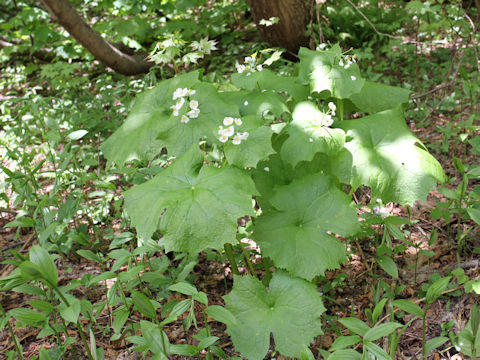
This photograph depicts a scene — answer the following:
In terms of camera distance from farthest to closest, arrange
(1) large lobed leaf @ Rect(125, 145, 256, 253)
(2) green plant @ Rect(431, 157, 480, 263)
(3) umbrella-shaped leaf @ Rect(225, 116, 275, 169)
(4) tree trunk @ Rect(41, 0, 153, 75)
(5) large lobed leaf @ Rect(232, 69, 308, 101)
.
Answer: (4) tree trunk @ Rect(41, 0, 153, 75), (5) large lobed leaf @ Rect(232, 69, 308, 101), (2) green plant @ Rect(431, 157, 480, 263), (3) umbrella-shaped leaf @ Rect(225, 116, 275, 169), (1) large lobed leaf @ Rect(125, 145, 256, 253)

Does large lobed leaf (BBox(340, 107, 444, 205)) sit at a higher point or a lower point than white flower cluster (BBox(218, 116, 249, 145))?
lower

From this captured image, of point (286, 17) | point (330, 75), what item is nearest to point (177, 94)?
point (330, 75)

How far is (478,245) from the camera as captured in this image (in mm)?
2285

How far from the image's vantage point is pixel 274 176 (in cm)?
205

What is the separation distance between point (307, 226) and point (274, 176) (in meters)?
0.34

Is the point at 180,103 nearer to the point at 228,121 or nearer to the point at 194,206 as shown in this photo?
the point at 228,121

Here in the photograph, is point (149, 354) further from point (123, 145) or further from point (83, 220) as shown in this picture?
point (83, 220)

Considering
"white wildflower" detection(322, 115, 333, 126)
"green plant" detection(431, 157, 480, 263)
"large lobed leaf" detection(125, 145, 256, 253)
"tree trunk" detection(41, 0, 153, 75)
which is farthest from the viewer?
"tree trunk" detection(41, 0, 153, 75)

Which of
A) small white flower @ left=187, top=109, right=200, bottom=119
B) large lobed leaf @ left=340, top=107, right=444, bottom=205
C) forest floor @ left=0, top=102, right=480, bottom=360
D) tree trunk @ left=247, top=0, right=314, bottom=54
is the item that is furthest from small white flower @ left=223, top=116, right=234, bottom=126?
tree trunk @ left=247, top=0, right=314, bottom=54

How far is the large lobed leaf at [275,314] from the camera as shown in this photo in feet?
5.32

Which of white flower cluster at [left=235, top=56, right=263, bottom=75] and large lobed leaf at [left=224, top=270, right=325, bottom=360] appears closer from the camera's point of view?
large lobed leaf at [left=224, top=270, right=325, bottom=360]

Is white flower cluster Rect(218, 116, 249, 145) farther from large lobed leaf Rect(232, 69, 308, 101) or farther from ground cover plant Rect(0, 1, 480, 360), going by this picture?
large lobed leaf Rect(232, 69, 308, 101)

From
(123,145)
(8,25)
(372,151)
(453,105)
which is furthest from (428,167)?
(8,25)

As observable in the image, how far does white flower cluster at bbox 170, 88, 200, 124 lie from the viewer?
183 centimetres
